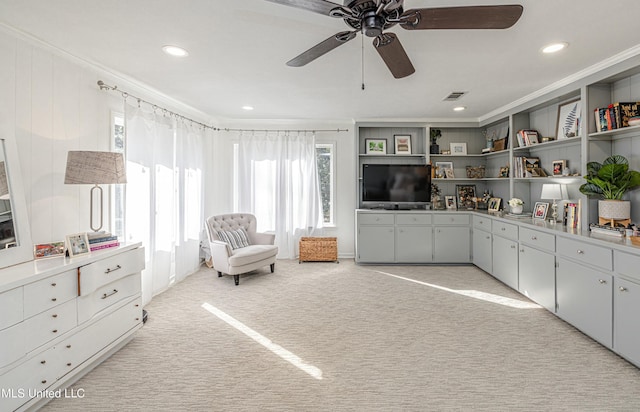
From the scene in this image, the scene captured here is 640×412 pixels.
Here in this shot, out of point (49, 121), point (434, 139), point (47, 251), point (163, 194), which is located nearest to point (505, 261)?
point (434, 139)

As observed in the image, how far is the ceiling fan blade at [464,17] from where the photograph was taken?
1.49 m

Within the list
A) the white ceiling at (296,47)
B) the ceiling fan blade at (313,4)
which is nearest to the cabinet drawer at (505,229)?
the white ceiling at (296,47)

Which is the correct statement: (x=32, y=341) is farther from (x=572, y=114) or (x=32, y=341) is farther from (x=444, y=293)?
(x=572, y=114)

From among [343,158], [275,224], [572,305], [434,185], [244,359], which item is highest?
[343,158]

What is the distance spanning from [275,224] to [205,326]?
2.71 m

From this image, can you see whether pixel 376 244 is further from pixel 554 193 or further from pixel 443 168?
pixel 554 193

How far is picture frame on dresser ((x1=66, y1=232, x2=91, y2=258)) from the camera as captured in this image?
2186 mm

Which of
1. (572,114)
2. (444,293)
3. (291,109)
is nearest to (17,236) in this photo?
(291,109)

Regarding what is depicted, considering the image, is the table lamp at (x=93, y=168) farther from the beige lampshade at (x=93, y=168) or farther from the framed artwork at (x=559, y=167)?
the framed artwork at (x=559, y=167)

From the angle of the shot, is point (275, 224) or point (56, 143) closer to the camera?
point (56, 143)

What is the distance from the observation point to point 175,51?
2.60 metres

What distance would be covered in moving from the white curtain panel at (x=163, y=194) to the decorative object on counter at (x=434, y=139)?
3.92 m

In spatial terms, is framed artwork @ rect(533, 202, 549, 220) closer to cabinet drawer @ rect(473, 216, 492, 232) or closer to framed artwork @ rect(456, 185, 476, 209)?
cabinet drawer @ rect(473, 216, 492, 232)

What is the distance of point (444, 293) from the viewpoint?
3732mm
